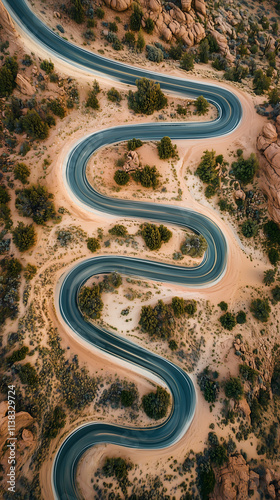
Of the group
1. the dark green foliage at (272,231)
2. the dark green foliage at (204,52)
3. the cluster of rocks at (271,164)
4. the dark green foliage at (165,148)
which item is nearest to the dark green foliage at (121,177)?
the dark green foliage at (165,148)

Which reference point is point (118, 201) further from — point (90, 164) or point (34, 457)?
point (34, 457)

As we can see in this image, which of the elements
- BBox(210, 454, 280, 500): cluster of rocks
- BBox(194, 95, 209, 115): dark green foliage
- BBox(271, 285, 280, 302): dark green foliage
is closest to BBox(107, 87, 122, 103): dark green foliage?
BBox(194, 95, 209, 115): dark green foliage

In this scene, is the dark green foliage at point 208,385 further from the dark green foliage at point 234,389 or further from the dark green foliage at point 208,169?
the dark green foliage at point 208,169

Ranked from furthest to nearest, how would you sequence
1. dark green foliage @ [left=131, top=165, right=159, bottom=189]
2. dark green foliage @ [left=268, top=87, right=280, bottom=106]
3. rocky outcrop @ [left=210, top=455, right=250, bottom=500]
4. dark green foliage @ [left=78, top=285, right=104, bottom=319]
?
dark green foliage @ [left=268, top=87, right=280, bottom=106] < dark green foliage @ [left=131, top=165, right=159, bottom=189] < dark green foliage @ [left=78, top=285, right=104, bottom=319] < rocky outcrop @ [left=210, top=455, right=250, bottom=500]

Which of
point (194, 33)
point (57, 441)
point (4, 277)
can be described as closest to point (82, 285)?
point (4, 277)

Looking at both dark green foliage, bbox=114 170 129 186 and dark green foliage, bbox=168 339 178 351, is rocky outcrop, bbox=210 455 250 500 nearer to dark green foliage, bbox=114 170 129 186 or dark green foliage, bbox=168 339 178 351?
dark green foliage, bbox=168 339 178 351

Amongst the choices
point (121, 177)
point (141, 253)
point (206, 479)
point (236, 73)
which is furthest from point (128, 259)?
point (236, 73)

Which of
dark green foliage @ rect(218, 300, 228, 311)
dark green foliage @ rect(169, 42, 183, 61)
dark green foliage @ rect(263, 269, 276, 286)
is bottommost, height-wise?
dark green foliage @ rect(218, 300, 228, 311)
